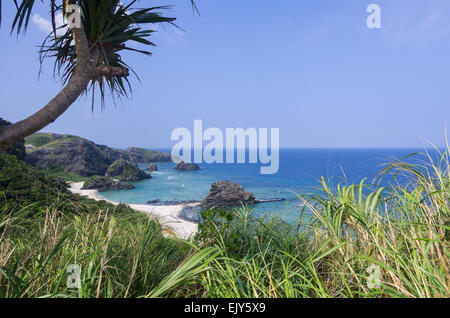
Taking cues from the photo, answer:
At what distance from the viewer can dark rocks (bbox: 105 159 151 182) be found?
Answer: 52.1m

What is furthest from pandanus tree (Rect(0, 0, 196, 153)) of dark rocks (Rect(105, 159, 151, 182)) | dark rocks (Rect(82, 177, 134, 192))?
dark rocks (Rect(105, 159, 151, 182))

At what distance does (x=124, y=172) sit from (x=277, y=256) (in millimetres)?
58229

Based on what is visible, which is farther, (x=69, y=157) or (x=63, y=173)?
(x=69, y=157)

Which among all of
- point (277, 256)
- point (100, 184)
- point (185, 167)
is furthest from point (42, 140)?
point (277, 256)

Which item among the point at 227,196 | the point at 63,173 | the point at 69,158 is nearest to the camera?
the point at 227,196

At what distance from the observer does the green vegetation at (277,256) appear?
1281 millimetres

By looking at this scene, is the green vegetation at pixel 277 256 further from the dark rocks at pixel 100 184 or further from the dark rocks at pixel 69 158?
the dark rocks at pixel 69 158

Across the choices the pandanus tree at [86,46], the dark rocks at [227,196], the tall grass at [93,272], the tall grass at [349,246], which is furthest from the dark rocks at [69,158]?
the tall grass at [349,246]

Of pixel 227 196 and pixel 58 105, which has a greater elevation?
pixel 58 105

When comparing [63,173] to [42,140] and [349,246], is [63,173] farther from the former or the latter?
[349,246]

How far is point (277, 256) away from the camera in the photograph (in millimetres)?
1716

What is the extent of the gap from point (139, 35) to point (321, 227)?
11.9 ft

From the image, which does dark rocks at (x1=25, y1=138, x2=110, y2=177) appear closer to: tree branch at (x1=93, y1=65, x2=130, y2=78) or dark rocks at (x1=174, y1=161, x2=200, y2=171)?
dark rocks at (x1=174, y1=161, x2=200, y2=171)
